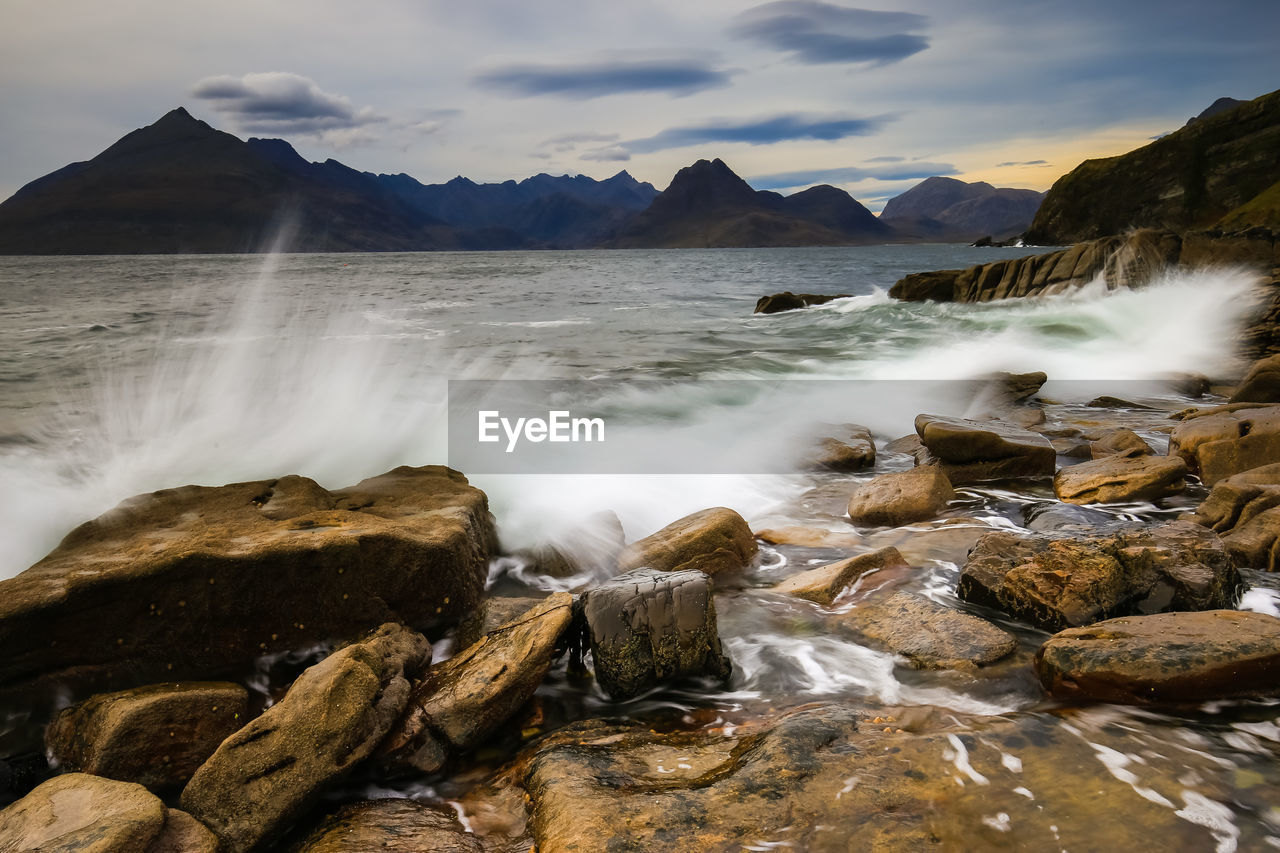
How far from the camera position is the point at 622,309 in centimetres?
2514

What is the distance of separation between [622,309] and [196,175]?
729 feet

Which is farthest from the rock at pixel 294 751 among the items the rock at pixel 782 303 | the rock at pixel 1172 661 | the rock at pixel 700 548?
the rock at pixel 782 303

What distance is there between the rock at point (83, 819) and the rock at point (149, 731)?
0.35 m

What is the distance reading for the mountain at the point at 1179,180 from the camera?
6619 cm

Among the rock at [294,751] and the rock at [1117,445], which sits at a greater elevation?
the rock at [1117,445]

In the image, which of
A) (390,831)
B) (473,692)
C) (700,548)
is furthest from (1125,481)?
(390,831)

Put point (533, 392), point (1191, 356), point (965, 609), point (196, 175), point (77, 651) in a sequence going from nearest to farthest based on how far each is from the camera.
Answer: point (77, 651) → point (965, 609) → point (533, 392) → point (1191, 356) → point (196, 175)

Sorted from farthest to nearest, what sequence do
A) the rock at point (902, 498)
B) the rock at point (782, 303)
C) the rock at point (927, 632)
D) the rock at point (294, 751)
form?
the rock at point (782, 303) → the rock at point (902, 498) → the rock at point (927, 632) → the rock at point (294, 751)

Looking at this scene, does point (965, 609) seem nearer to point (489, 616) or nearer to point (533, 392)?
point (489, 616)

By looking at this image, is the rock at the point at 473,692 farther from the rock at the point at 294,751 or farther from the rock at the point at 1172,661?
the rock at the point at 1172,661

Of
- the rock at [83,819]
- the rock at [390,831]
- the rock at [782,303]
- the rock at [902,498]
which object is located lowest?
the rock at [390,831]

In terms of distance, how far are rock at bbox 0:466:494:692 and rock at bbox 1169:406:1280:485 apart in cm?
604

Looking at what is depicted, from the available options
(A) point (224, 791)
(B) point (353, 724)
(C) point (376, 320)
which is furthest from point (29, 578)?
(C) point (376, 320)

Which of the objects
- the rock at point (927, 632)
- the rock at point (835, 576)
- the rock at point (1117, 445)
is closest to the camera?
the rock at point (927, 632)
